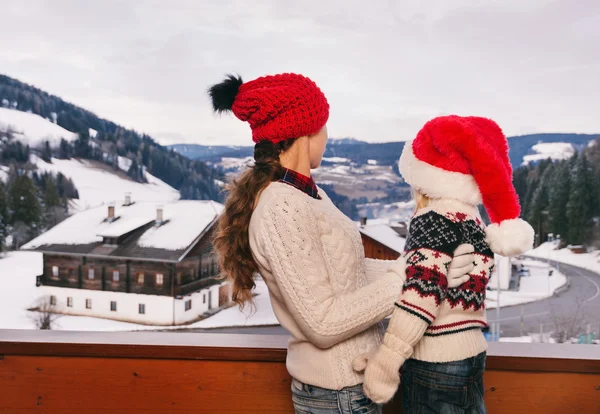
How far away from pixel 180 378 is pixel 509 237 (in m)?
0.85

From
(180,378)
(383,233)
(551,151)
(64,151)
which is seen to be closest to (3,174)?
(64,151)

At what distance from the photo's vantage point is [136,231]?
404 cm

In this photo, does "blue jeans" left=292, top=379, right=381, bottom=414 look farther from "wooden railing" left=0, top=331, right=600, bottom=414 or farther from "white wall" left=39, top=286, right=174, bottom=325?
"white wall" left=39, top=286, right=174, bottom=325

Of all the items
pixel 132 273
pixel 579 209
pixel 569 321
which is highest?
pixel 579 209

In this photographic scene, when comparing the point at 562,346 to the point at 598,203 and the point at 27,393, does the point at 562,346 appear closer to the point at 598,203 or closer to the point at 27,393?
the point at 27,393

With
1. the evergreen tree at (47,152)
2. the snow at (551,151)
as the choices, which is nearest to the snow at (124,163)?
the evergreen tree at (47,152)

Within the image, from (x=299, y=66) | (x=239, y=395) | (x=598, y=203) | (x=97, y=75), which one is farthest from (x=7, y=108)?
(x=598, y=203)

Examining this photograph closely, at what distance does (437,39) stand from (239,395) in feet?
10.6

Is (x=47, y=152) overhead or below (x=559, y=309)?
overhead

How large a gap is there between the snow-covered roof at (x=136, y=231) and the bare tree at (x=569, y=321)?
3303 mm

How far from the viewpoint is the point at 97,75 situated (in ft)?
14.6

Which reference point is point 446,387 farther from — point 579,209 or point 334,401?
point 579,209

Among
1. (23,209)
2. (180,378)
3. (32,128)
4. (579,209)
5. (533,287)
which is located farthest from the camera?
(533,287)

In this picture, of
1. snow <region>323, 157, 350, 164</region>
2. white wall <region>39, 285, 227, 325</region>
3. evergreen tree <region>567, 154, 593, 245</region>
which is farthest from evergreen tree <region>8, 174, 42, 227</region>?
evergreen tree <region>567, 154, 593, 245</region>
